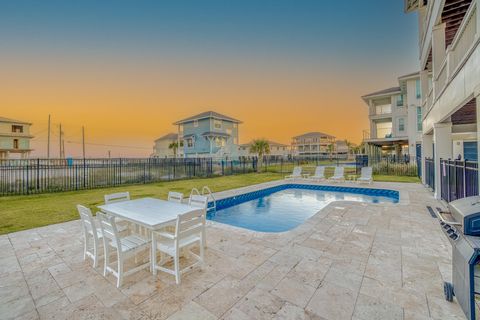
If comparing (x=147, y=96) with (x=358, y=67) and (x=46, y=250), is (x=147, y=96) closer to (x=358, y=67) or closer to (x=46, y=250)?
(x=46, y=250)

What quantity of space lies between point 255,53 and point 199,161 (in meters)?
8.76

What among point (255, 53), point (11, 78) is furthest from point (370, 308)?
point (11, 78)

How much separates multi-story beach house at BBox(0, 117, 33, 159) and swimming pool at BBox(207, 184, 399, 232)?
37.6 meters

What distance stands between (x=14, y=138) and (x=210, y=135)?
2907cm

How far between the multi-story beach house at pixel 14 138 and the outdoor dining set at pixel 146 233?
3928 centimetres

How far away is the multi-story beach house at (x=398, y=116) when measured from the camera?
18172mm

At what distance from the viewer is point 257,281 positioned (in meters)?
2.90

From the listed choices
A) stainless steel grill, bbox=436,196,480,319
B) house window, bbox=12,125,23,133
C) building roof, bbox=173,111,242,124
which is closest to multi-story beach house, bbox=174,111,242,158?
building roof, bbox=173,111,242,124

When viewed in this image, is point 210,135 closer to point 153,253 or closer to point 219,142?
point 219,142

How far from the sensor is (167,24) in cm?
1226

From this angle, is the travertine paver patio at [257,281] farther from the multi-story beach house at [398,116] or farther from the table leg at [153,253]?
the multi-story beach house at [398,116]

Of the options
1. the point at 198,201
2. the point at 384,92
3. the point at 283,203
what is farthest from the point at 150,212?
the point at 384,92

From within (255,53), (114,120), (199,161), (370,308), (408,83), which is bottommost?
(370,308)

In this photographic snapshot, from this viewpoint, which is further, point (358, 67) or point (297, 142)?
point (297, 142)
